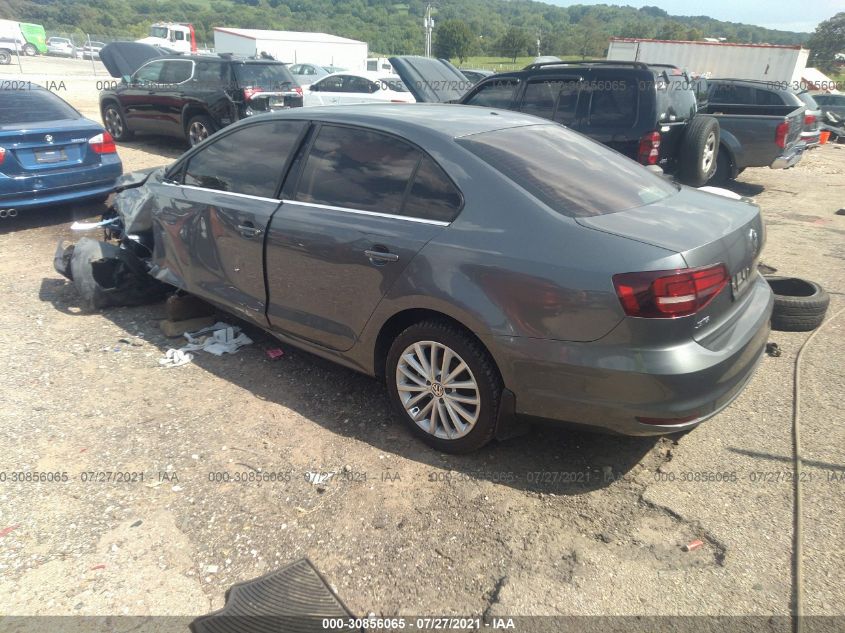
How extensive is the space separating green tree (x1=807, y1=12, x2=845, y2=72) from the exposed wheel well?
232ft

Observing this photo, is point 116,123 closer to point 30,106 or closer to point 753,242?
point 30,106

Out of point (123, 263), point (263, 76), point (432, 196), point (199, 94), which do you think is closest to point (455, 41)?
point (263, 76)

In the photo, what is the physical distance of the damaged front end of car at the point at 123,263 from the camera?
4914mm

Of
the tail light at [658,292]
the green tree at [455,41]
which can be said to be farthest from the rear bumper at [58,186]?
the green tree at [455,41]

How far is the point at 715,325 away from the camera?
Answer: 2744mm

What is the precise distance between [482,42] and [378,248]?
58.9 metres

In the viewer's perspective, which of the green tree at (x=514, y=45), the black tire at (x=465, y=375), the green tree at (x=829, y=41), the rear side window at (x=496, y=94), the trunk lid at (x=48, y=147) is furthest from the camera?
the green tree at (x=829, y=41)

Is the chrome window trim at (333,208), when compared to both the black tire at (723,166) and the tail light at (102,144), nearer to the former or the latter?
the tail light at (102,144)

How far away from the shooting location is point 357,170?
339cm

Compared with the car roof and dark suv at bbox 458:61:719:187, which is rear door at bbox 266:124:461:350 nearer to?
the car roof

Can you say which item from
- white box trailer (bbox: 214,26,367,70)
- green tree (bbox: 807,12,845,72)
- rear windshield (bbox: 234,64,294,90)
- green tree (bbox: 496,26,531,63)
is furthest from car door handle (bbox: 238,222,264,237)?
green tree (bbox: 807,12,845,72)

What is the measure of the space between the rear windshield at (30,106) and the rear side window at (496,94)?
16.9 feet

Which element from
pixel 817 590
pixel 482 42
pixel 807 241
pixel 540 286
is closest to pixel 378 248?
pixel 540 286

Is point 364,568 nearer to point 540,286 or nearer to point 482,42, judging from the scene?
point 540,286
